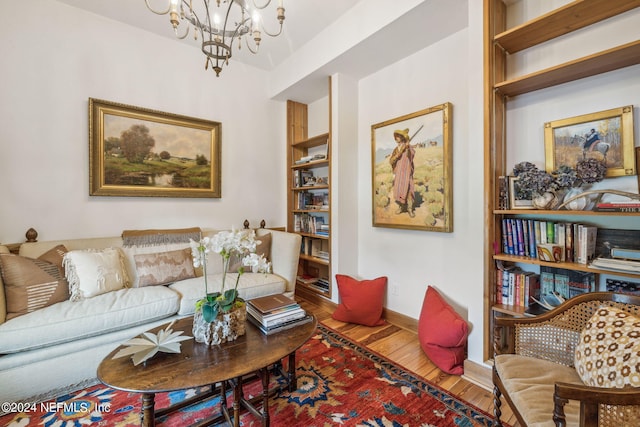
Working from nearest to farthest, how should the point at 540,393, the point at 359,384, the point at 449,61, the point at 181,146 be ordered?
the point at 540,393, the point at 359,384, the point at 449,61, the point at 181,146

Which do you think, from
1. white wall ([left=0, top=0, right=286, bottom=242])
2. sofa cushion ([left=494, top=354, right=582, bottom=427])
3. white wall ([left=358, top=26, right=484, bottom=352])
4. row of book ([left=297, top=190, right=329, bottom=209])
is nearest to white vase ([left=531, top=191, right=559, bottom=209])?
white wall ([left=358, top=26, right=484, bottom=352])

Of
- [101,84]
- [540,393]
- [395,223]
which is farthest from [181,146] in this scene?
[540,393]

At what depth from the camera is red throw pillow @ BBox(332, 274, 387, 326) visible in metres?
2.57

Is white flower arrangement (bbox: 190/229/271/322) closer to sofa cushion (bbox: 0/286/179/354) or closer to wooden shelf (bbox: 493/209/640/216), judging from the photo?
sofa cushion (bbox: 0/286/179/354)

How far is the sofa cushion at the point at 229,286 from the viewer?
2.11 meters

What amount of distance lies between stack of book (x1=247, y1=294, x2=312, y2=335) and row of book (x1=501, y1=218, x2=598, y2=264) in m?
1.36

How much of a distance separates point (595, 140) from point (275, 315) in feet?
6.63

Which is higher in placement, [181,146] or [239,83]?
[239,83]

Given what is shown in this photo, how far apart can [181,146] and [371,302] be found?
2507 mm

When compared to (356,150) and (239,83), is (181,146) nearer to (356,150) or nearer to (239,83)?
(239,83)

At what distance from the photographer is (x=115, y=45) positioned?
8.33 feet

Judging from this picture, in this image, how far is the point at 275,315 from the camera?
152 cm

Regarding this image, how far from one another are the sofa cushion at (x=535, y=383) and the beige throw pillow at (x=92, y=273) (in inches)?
101

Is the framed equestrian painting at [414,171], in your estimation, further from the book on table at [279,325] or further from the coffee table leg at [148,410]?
the coffee table leg at [148,410]
